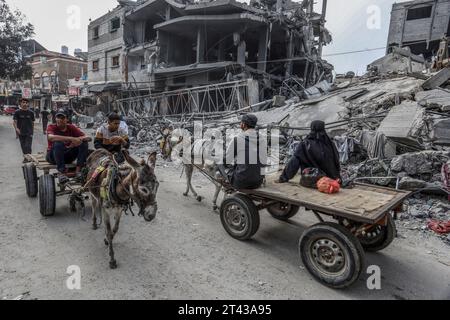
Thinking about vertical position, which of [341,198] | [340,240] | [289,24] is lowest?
[340,240]

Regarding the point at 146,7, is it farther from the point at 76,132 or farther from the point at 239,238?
the point at 239,238

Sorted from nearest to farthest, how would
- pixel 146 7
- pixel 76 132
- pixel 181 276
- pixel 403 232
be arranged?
pixel 181 276 < pixel 403 232 < pixel 76 132 < pixel 146 7

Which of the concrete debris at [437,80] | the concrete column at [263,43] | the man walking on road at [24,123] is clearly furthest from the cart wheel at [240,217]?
the concrete column at [263,43]

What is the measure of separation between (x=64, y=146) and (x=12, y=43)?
23.3 metres

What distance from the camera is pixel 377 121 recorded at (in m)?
9.13

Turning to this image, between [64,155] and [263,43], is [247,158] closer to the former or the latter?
[64,155]

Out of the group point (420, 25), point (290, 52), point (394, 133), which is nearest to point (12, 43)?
point (290, 52)

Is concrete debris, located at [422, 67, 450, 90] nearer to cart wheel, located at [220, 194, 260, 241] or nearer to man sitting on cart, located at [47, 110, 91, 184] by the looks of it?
cart wheel, located at [220, 194, 260, 241]

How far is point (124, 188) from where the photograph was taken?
135 inches

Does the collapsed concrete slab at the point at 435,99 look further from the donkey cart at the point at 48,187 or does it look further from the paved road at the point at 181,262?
the donkey cart at the point at 48,187

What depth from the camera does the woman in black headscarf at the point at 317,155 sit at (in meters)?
4.30

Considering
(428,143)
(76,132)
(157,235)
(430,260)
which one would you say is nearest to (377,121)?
(428,143)

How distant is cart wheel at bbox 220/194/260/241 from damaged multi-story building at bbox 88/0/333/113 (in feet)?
38.2
